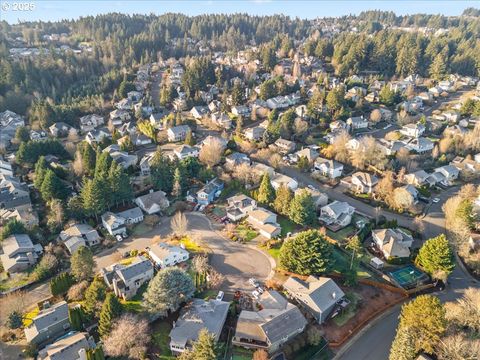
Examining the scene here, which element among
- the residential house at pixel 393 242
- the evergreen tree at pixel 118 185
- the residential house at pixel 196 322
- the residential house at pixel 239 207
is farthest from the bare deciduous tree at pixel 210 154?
the residential house at pixel 196 322

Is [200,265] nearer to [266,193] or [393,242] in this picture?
[266,193]

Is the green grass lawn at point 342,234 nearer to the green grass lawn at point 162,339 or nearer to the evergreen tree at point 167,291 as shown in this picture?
the evergreen tree at point 167,291

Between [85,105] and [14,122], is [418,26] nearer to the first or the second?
[85,105]

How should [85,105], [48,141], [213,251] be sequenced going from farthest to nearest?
[85,105] < [48,141] < [213,251]

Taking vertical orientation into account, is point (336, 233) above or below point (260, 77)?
Answer: below

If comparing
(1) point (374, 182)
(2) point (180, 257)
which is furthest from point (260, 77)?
(2) point (180, 257)

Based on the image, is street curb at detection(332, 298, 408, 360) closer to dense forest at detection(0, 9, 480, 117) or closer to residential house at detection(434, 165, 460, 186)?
residential house at detection(434, 165, 460, 186)

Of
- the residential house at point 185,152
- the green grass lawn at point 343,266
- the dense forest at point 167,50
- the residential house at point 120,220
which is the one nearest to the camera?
the green grass lawn at point 343,266
